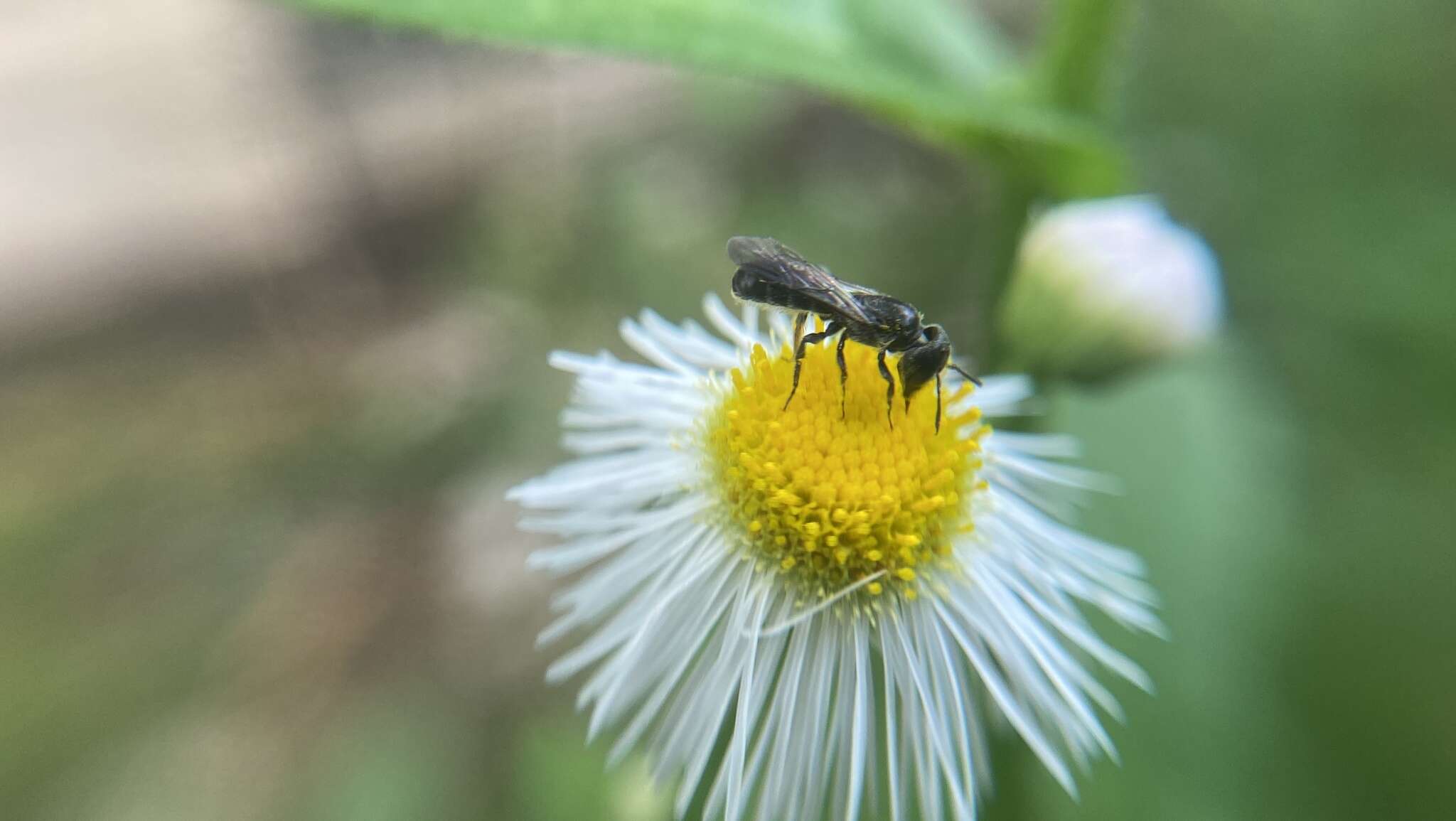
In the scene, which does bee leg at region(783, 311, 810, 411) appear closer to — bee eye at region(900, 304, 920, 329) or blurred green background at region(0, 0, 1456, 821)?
bee eye at region(900, 304, 920, 329)

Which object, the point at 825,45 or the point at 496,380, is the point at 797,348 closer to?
the point at 825,45

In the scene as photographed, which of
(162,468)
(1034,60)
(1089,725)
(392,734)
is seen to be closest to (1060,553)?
(1089,725)

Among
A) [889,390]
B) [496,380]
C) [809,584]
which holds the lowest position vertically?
[496,380]

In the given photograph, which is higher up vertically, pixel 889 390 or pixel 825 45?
pixel 825 45

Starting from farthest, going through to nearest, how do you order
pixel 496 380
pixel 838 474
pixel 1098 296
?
pixel 496 380 < pixel 1098 296 < pixel 838 474

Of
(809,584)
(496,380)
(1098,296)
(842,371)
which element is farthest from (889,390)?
(496,380)

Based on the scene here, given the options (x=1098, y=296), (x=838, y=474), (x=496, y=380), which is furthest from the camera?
(x=496, y=380)

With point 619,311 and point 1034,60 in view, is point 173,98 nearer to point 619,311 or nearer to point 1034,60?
point 619,311
